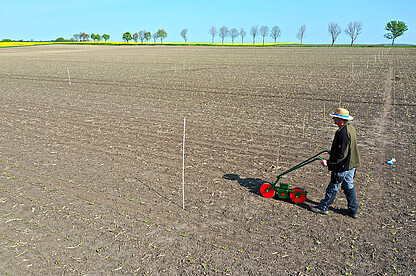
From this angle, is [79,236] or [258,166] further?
[258,166]

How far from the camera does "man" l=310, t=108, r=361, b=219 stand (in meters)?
6.10

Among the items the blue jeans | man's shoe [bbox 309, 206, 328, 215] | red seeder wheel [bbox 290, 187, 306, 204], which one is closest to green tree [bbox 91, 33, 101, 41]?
red seeder wheel [bbox 290, 187, 306, 204]

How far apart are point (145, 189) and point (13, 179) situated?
367 centimetres

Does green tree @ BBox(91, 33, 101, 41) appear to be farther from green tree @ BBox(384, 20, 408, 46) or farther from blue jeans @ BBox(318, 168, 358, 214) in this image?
blue jeans @ BBox(318, 168, 358, 214)

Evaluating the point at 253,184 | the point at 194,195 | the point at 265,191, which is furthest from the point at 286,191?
the point at 194,195

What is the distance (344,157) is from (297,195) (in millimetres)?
1450

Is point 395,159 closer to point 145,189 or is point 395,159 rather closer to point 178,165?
point 178,165

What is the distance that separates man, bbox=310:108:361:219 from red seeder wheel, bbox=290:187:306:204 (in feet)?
1.98

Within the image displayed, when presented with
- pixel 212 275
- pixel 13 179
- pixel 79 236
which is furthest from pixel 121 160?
pixel 212 275

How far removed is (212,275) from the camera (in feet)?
16.3

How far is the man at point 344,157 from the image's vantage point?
20.0 ft

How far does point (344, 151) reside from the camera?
6098 mm

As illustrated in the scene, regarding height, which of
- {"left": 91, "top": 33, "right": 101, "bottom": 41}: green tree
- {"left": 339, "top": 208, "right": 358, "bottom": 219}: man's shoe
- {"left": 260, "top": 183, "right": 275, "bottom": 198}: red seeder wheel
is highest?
{"left": 91, "top": 33, "right": 101, "bottom": 41}: green tree

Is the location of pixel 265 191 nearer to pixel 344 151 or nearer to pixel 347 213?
pixel 347 213
